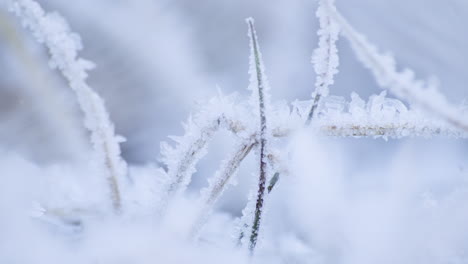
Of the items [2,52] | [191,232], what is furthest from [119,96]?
[191,232]

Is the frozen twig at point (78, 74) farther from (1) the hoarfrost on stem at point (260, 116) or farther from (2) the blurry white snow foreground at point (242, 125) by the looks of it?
(1) the hoarfrost on stem at point (260, 116)

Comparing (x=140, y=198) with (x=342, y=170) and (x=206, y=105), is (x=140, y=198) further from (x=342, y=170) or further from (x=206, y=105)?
(x=342, y=170)

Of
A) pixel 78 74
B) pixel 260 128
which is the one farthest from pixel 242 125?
pixel 78 74

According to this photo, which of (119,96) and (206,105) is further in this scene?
(119,96)

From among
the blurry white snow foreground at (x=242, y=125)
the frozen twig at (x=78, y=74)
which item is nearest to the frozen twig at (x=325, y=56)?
the blurry white snow foreground at (x=242, y=125)

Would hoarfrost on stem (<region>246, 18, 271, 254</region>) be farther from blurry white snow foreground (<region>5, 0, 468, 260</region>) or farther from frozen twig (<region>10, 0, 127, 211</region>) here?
frozen twig (<region>10, 0, 127, 211</region>)

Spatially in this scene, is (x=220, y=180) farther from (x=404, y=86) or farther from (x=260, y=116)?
(x=404, y=86)

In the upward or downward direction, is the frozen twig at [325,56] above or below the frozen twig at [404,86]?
above

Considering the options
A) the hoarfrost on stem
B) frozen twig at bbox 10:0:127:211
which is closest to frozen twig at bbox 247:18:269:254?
the hoarfrost on stem
